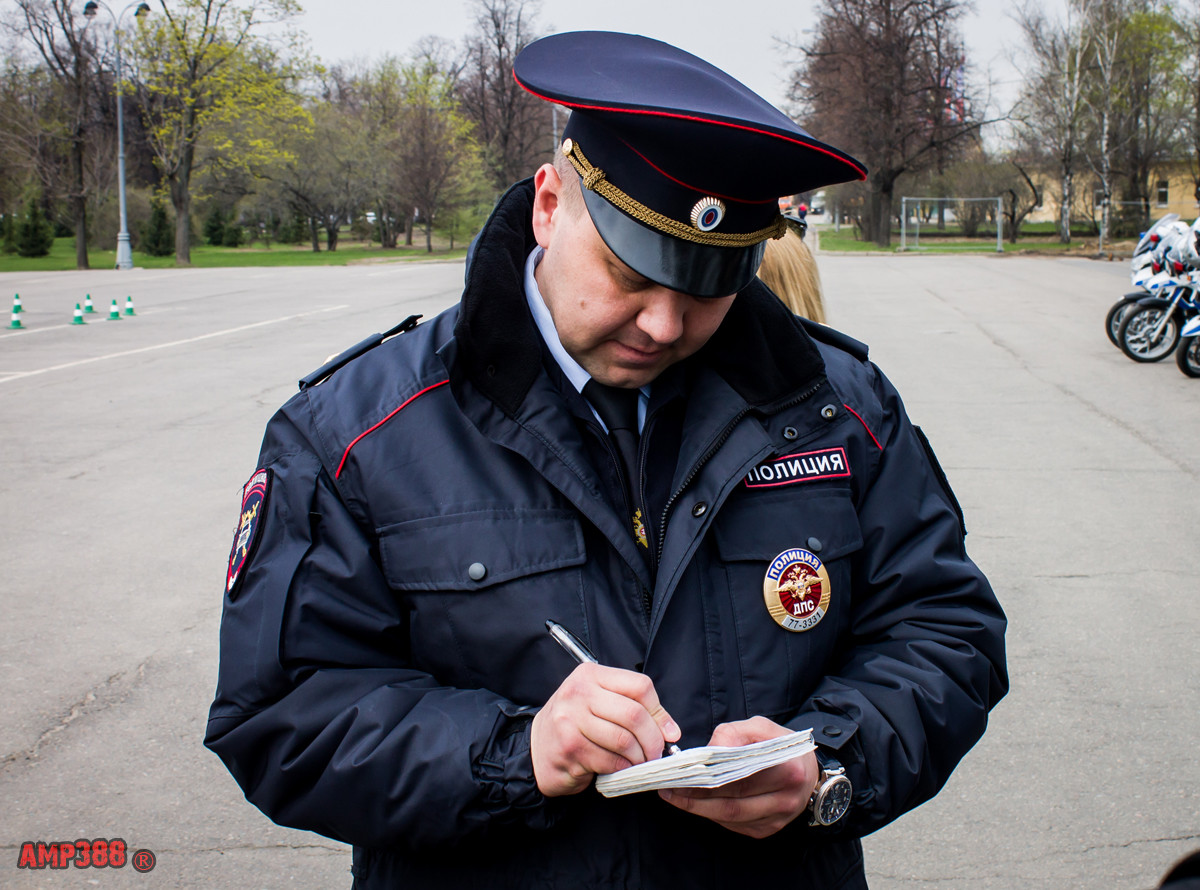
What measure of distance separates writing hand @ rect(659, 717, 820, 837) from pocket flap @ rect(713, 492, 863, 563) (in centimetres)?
30

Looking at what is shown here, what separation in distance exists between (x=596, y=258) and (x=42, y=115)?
46461mm

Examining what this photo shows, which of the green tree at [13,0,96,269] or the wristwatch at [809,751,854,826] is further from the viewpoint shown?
the green tree at [13,0,96,269]

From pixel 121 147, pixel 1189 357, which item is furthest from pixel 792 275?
pixel 121 147

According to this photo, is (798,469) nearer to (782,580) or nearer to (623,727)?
(782,580)

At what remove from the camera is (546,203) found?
1762mm

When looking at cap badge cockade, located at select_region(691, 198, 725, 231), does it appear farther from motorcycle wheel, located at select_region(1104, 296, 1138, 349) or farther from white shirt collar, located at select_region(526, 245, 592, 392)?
motorcycle wheel, located at select_region(1104, 296, 1138, 349)

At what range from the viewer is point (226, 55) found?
3981 cm

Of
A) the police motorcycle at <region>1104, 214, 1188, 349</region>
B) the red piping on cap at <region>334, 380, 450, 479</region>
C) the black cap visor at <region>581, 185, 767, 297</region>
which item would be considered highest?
the police motorcycle at <region>1104, 214, 1188, 349</region>

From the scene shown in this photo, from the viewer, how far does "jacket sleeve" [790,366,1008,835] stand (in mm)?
1600

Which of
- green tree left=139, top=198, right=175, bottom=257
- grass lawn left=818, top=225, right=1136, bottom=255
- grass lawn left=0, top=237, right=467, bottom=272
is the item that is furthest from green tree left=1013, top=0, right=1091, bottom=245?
green tree left=139, top=198, right=175, bottom=257

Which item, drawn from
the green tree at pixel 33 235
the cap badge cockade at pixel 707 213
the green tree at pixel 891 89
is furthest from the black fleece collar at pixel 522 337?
the green tree at pixel 33 235

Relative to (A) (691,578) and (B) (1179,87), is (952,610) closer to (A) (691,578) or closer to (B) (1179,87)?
(A) (691,578)

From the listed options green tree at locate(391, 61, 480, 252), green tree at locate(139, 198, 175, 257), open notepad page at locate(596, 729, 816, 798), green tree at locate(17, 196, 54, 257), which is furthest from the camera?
green tree at locate(391, 61, 480, 252)

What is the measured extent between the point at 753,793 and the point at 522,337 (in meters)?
0.76
